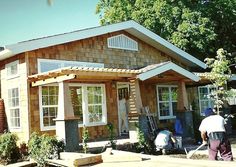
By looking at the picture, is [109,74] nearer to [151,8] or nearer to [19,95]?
[19,95]

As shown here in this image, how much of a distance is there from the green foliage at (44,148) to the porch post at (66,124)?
292 mm

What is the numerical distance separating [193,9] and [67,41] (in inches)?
529

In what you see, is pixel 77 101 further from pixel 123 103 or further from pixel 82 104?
pixel 123 103

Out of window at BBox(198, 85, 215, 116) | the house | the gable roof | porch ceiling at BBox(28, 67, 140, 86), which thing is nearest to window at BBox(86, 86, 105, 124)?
the house

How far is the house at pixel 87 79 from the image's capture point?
1248 cm

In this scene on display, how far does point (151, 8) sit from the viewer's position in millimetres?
25016

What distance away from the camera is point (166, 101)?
18.7 metres

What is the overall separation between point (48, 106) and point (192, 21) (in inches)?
533

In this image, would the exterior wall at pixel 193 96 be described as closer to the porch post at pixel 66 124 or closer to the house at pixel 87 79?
the house at pixel 87 79

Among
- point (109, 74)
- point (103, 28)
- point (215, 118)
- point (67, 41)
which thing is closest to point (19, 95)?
point (67, 41)

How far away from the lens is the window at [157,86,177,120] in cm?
1825

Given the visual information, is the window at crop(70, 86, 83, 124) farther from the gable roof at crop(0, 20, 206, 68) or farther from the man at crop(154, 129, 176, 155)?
the man at crop(154, 129, 176, 155)

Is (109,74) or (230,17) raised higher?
(230,17)

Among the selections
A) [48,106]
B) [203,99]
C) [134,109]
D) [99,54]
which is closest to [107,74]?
[134,109]
